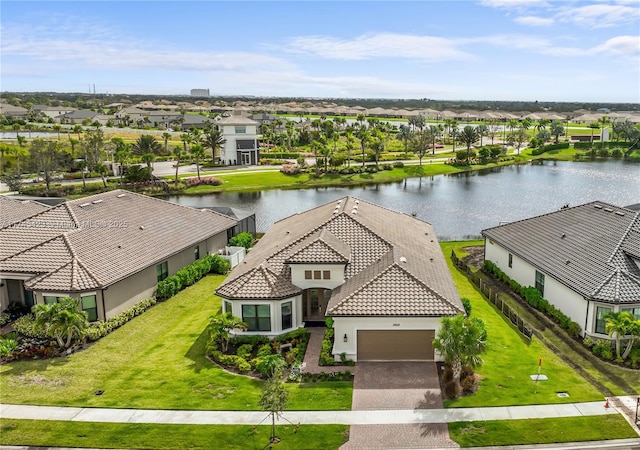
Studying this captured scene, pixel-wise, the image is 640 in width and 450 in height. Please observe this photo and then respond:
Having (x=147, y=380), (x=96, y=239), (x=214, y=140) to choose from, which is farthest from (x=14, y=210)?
(x=214, y=140)

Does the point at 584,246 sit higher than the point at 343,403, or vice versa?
the point at 584,246

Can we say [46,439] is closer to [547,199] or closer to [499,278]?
[499,278]

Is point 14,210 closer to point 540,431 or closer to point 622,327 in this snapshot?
point 540,431

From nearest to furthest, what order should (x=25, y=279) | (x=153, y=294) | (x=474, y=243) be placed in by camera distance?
(x=25, y=279) → (x=153, y=294) → (x=474, y=243)

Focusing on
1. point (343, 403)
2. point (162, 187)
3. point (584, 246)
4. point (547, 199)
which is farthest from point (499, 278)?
point (162, 187)

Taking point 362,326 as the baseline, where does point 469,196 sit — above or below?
below

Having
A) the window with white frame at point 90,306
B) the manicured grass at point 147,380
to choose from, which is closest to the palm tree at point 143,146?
the window with white frame at point 90,306

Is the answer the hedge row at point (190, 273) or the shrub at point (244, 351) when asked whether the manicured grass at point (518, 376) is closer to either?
the shrub at point (244, 351)
